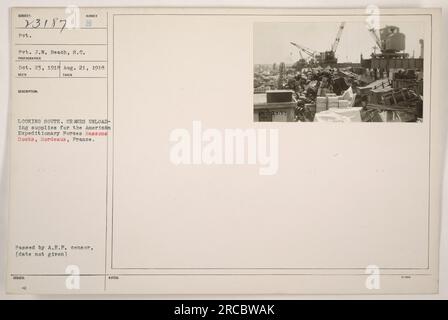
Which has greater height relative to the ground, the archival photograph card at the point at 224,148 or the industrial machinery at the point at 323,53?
the industrial machinery at the point at 323,53

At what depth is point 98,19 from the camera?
1056mm

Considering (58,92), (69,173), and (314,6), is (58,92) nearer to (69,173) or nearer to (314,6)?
(69,173)

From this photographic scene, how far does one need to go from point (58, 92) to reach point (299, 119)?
23.5 inches

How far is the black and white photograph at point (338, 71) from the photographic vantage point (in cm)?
106

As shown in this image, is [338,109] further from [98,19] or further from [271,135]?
[98,19]

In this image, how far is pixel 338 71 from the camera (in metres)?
1.06

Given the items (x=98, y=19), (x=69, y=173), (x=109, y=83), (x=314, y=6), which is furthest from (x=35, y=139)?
(x=314, y=6)

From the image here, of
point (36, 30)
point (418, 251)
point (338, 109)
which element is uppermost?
point (36, 30)

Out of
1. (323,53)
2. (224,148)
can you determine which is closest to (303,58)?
(323,53)

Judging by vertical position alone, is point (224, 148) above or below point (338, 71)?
below

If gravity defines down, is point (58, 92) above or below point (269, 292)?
above

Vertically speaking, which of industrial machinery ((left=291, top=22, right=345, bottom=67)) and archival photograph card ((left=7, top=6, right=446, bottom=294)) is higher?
industrial machinery ((left=291, top=22, right=345, bottom=67))

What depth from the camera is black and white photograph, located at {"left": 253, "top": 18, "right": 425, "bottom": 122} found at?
106cm

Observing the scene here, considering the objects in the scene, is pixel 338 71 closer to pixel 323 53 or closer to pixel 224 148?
pixel 323 53
